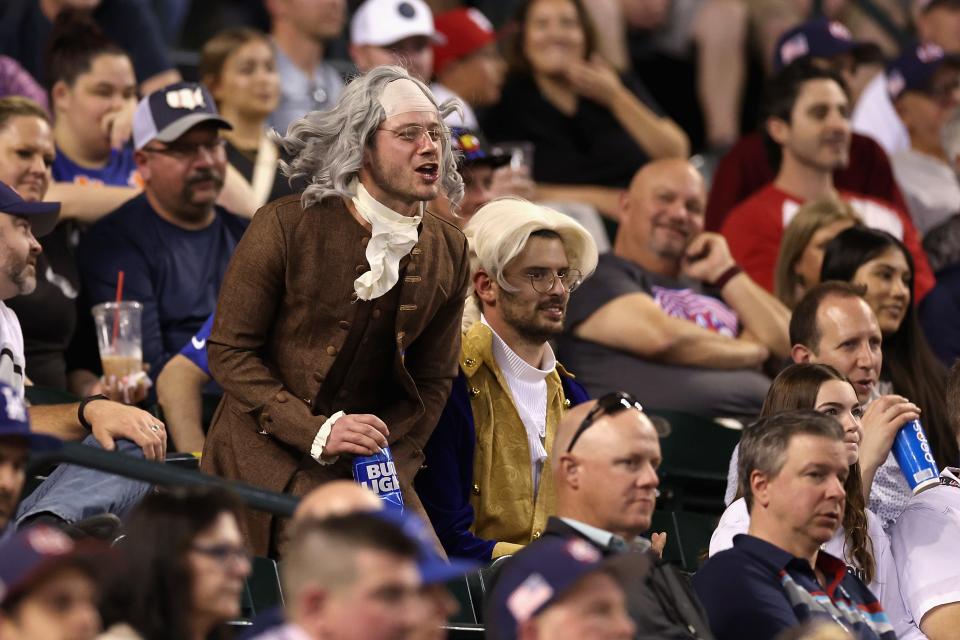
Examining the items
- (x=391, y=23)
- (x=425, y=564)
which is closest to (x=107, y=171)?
(x=391, y=23)

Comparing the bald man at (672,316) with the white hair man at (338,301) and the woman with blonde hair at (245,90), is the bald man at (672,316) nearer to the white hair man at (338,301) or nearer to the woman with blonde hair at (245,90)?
the woman with blonde hair at (245,90)

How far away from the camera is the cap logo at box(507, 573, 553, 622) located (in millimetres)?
3486

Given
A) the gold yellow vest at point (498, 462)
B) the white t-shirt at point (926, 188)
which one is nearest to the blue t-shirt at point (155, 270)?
the gold yellow vest at point (498, 462)

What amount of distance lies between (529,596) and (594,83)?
531 cm

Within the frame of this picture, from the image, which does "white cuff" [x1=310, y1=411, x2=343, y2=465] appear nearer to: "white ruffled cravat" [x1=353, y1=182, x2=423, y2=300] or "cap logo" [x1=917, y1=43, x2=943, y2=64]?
"white ruffled cravat" [x1=353, y1=182, x2=423, y2=300]

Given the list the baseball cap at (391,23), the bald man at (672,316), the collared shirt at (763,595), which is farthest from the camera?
the baseball cap at (391,23)

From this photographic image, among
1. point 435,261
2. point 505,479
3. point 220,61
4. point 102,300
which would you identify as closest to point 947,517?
point 505,479

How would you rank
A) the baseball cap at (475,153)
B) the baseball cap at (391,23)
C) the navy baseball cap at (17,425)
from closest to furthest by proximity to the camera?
the navy baseball cap at (17,425), the baseball cap at (475,153), the baseball cap at (391,23)

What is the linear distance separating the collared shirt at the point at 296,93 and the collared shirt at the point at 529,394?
2913 millimetres

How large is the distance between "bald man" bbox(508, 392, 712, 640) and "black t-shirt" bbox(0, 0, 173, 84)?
12.5 ft

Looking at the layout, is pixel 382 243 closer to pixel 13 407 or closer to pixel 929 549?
pixel 13 407

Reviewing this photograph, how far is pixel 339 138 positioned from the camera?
4934 millimetres

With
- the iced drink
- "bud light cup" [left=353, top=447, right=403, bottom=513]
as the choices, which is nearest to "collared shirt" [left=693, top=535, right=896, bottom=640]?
"bud light cup" [left=353, top=447, right=403, bottom=513]

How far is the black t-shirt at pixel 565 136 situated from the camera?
8570 millimetres
